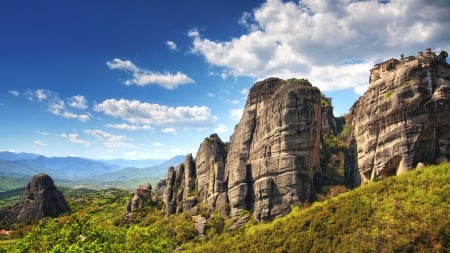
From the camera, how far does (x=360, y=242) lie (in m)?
48.1

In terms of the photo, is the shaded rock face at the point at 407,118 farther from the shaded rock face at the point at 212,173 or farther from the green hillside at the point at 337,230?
the shaded rock face at the point at 212,173

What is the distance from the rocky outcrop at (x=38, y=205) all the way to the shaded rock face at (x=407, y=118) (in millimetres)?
102878

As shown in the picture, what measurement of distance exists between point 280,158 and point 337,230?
19779mm

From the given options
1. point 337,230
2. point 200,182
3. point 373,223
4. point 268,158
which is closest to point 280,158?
point 268,158

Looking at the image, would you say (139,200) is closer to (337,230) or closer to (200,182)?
(200,182)

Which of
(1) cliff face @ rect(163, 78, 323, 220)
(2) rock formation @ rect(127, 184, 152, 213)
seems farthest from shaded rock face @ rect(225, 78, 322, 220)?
(2) rock formation @ rect(127, 184, 152, 213)

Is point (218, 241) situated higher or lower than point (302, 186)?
lower

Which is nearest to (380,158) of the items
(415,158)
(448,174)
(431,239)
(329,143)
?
(415,158)

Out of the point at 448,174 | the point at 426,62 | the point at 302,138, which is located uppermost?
the point at 426,62

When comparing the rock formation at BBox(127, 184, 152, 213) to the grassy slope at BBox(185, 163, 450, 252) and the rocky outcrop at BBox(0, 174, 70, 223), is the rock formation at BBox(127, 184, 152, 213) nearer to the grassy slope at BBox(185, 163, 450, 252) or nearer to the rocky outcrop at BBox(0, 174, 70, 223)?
the rocky outcrop at BBox(0, 174, 70, 223)

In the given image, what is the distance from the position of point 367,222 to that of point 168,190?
6270 cm

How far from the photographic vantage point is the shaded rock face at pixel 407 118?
58594 mm

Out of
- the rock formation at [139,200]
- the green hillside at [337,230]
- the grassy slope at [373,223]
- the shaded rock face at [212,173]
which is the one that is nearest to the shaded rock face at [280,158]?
the shaded rock face at [212,173]

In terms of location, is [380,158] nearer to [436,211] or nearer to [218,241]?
[436,211]
